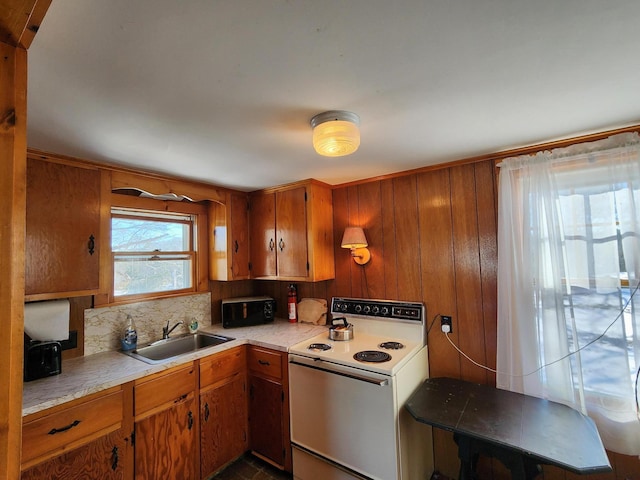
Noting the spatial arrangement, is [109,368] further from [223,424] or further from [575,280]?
[575,280]

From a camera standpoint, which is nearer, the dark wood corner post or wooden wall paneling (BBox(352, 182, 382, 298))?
the dark wood corner post

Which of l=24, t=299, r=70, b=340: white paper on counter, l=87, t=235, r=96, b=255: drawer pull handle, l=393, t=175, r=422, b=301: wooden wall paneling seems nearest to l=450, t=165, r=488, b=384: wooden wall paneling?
l=393, t=175, r=422, b=301: wooden wall paneling

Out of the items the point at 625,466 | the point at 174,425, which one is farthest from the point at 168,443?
the point at 625,466

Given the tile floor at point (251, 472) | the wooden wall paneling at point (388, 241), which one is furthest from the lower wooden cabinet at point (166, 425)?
the wooden wall paneling at point (388, 241)

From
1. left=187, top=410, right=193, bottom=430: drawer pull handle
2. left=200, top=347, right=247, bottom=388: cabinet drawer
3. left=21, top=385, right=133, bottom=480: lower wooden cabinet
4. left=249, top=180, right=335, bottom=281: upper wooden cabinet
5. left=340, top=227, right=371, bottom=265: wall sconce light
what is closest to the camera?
left=21, top=385, right=133, bottom=480: lower wooden cabinet

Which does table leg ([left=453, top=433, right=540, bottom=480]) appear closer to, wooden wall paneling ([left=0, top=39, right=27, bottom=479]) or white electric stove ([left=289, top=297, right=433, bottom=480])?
white electric stove ([left=289, top=297, right=433, bottom=480])

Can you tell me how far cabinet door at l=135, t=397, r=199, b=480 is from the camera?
1723 millimetres

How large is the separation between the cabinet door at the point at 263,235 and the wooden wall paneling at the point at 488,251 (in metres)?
1.64

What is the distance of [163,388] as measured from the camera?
1835 millimetres

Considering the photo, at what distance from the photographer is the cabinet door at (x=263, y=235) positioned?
2729 millimetres

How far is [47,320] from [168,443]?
101 cm

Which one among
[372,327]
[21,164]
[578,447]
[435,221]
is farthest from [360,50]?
[372,327]

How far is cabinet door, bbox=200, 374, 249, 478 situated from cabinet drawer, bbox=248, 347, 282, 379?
135mm

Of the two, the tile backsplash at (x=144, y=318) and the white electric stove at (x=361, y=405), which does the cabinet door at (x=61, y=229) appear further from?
the white electric stove at (x=361, y=405)
